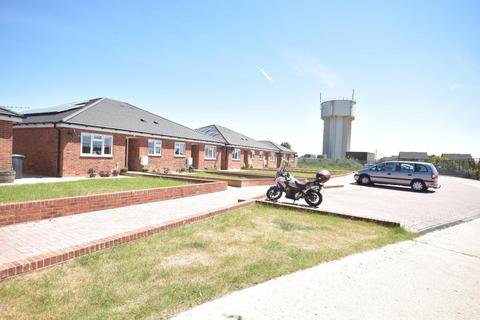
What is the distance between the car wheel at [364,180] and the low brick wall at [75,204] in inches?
551

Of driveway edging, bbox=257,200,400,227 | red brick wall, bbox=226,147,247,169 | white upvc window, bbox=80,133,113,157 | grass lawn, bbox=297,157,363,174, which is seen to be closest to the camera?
driveway edging, bbox=257,200,400,227

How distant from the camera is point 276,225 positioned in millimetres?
7246

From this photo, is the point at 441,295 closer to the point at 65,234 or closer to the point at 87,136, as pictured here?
the point at 65,234

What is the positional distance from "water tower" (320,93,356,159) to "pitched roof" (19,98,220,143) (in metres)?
46.2

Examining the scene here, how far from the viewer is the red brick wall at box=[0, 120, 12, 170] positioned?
13.1m

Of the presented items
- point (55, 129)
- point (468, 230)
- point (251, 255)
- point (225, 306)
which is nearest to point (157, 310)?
point (225, 306)

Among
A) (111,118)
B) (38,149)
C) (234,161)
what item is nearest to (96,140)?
(111,118)

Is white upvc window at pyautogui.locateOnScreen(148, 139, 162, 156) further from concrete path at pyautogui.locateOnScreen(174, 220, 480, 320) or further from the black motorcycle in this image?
concrete path at pyautogui.locateOnScreen(174, 220, 480, 320)

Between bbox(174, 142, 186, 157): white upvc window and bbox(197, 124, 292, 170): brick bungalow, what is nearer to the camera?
bbox(174, 142, 186, 157): white upvc window

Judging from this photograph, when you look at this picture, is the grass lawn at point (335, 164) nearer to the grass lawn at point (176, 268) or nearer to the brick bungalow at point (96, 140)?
the brick bungalow at point (96, 140)

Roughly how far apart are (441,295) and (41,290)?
4.94m

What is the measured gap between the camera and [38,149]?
1641 cm

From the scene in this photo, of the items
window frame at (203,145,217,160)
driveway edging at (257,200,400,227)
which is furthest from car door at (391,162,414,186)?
window frame at (203,145,217,160)

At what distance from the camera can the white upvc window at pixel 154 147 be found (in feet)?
69.2
